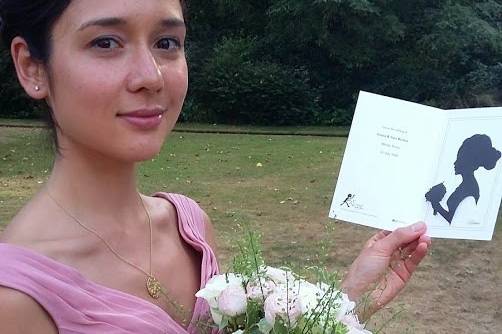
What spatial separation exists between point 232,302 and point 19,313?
15.7 inches

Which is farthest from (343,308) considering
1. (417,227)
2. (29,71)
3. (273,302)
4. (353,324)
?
(29,71)

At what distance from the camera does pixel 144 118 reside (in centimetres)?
143

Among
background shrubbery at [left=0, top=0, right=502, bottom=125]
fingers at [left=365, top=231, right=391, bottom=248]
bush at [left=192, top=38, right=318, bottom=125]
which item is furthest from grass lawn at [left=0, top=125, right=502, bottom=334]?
background shrubbery at [left=0, top=0, right=502, bottom=125]

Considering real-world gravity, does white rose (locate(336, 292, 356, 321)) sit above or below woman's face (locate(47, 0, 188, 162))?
below

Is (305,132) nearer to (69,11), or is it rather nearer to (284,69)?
(284,69)

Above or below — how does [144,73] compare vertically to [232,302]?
above

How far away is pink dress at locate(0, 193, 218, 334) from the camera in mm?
1355

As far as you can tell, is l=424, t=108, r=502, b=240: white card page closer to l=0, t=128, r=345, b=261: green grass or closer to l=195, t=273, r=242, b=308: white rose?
l=195, t=273, r=242, b=308: white rose

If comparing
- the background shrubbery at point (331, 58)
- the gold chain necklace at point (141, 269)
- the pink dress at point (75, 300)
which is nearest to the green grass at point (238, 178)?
the gold chain necklace at point (141, 269)

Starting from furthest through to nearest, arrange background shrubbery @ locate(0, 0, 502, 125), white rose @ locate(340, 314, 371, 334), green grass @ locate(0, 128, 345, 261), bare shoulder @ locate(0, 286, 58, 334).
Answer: background shrubbery @ locate(0, 0, 502, 125) → green grass @ locate(0, 128, 345, 261) → white rose @ locate(340, 314, 371, 334) → bare shoulder @ locate(0, 286, 58, 334)

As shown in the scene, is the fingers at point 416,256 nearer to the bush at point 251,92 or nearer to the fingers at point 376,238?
the fingers at point 376,238

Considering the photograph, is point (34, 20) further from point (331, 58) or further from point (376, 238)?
point (331, 58)

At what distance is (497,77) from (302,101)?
4.93 meters

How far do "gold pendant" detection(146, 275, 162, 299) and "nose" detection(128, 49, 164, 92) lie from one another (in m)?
0.44
